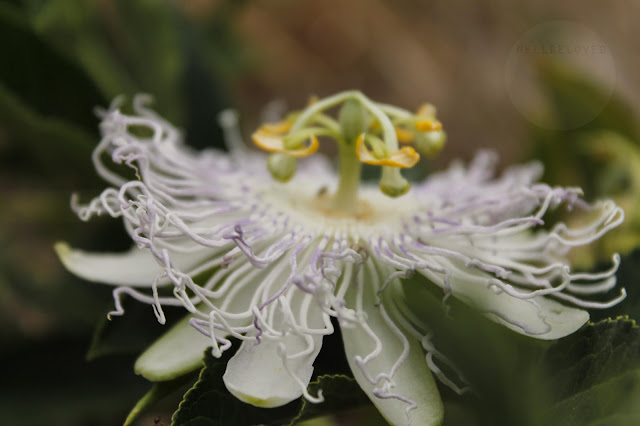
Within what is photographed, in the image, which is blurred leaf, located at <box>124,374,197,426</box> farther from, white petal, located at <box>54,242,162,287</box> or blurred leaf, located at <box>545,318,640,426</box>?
blurred leaf, located at <box>545,318,640,426</box>

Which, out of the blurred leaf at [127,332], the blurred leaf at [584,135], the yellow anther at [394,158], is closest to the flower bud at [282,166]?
the yellow anther at [394,158]

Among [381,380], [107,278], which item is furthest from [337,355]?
[107,278]

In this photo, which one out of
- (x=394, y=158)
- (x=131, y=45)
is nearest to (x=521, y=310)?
(x=394, y=158)

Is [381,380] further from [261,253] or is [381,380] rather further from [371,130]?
[371,130]

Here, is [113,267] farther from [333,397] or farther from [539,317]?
[539,317]

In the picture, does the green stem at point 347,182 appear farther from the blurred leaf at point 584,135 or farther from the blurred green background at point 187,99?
the blurred leaf at point 584,135

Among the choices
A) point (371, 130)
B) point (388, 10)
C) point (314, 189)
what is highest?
point (388, 10)
